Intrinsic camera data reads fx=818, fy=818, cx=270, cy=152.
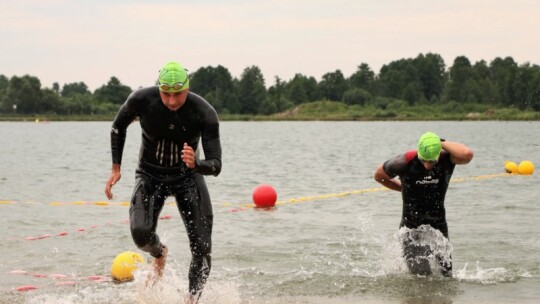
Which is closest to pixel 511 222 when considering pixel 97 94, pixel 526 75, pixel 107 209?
pixel 107 209

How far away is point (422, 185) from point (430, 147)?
567 millimetres

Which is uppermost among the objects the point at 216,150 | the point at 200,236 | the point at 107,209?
the point at 216,150

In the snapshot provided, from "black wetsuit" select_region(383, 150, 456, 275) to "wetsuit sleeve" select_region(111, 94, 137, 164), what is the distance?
313 centimetres

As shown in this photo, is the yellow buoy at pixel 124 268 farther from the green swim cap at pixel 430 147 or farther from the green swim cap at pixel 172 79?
the green swim cap at pixel 430 147

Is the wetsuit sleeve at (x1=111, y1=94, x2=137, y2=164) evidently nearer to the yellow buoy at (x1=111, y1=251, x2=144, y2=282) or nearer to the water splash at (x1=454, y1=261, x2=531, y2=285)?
the yellow buoy at (x1=111, y1=251, x2=144, y2=282)

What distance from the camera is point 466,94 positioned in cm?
14275

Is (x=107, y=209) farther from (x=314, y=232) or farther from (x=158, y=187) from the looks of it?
(x=158, y=187)

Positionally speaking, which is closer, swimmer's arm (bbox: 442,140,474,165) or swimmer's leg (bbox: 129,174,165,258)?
swimmer's leg (bbox: 129,174,165,258)

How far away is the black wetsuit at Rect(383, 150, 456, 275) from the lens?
9.19 metres

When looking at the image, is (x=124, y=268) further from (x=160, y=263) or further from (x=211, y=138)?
(x=211, y=138)

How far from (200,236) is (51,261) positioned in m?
4.76

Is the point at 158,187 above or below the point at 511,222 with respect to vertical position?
above

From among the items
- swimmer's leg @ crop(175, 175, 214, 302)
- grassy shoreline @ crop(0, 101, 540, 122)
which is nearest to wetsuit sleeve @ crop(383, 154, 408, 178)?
swimmer's leg @ crop(175, 175, 214, 302)

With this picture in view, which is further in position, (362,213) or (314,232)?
(362,213)
